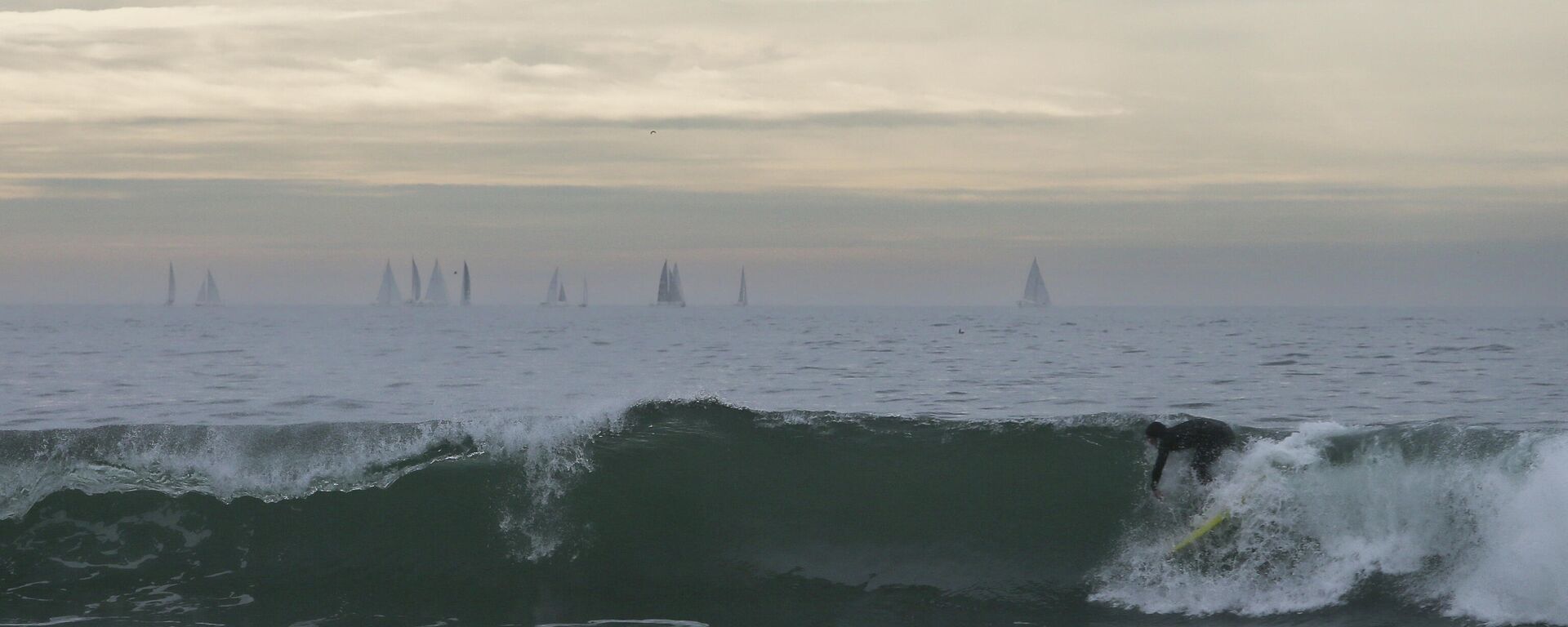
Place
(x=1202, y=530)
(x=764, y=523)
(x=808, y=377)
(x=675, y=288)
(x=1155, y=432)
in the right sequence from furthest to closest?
(x=675, y=288) → (x=808, y=377) → (x=764, y=523) → (x=1155, y=432) → (x=1202, y=530)

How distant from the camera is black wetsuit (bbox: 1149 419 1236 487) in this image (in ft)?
36.2

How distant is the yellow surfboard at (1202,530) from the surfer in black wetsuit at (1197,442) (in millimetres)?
423

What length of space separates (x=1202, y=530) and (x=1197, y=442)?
0.88 m

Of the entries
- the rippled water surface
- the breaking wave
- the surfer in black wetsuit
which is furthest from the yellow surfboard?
the rippled water surface

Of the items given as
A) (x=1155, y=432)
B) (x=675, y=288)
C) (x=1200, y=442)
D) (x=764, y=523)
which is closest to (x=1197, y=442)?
(x=1200, y=442)

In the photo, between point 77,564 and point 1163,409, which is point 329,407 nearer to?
point 77,564

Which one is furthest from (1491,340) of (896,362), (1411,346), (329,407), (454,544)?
(454,544)

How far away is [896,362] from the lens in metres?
37.6

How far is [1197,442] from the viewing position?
36.2 feet

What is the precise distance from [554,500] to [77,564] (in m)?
4.65

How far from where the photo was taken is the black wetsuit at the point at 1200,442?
11023 millimetres

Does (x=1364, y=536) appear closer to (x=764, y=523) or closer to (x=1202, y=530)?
(x=1202, y=530)

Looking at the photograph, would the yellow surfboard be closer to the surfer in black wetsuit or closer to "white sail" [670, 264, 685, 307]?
the surfer in black wetsuit

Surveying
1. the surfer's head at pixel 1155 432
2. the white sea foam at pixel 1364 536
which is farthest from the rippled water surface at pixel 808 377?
the white sea foam at pixel 1364 536
